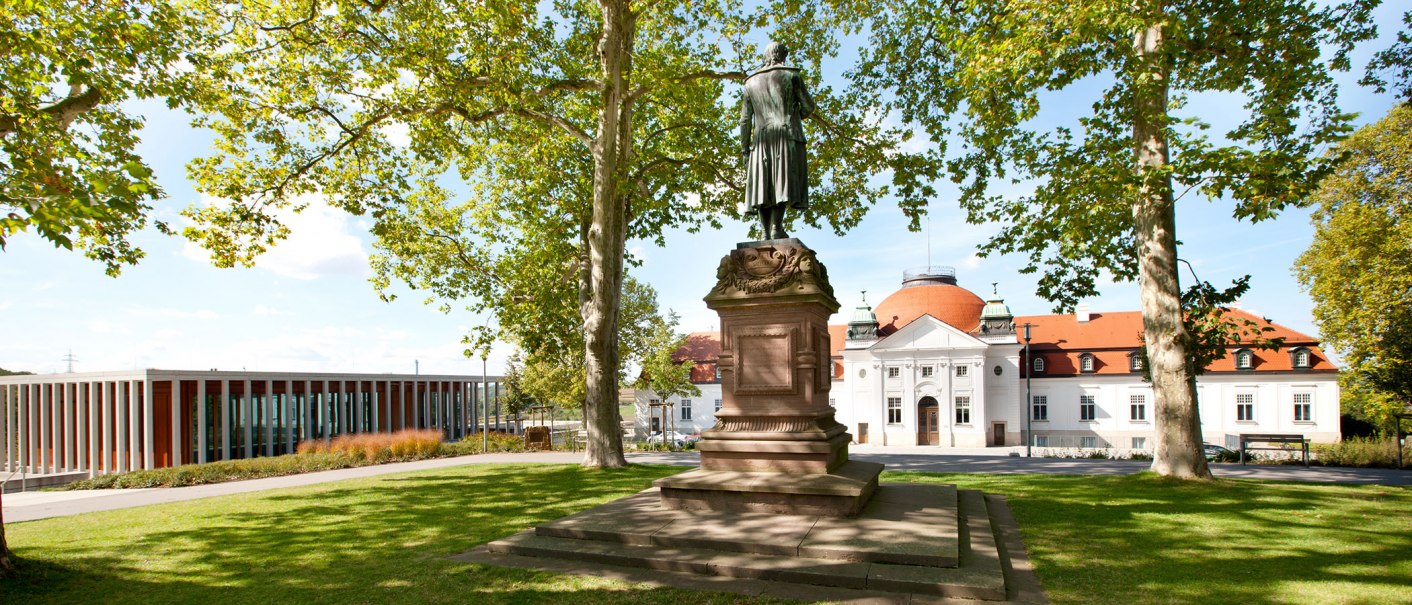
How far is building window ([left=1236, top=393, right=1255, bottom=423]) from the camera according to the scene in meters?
43.1

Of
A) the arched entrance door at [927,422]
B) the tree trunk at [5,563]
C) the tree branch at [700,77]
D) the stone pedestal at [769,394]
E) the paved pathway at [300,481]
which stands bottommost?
the arched entrance door at [927,422]

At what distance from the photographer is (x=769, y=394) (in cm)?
794

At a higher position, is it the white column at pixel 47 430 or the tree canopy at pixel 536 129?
the tree canopy at pixel 536 129

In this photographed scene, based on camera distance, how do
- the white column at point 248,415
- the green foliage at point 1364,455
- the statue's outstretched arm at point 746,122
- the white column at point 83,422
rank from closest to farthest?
the statue's outstretched arm at point 746,122, the green foliage at point 1364,455, the white column at point 83,422, the white column at point 248,415

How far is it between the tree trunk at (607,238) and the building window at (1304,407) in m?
45.9

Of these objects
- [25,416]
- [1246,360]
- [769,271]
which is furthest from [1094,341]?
[25,416]

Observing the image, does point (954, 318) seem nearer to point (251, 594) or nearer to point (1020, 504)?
point (1020, 504)

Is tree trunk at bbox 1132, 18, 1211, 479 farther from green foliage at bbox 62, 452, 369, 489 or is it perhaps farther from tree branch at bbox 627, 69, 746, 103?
green foliage at bbox 62, 452, 369, 489

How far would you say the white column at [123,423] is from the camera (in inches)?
1065

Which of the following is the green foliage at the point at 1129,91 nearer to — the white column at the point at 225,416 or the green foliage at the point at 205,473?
the green foliage at the point at 205,473

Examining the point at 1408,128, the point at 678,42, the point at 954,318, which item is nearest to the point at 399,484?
the point at 678,42

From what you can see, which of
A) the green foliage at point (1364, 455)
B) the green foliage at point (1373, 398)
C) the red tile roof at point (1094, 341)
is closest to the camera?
the green foliage at point (1364, 455)

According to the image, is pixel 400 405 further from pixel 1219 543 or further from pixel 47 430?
pixel 1219 543

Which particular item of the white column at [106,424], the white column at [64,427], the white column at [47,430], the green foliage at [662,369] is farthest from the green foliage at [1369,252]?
the white column at [47,430]
